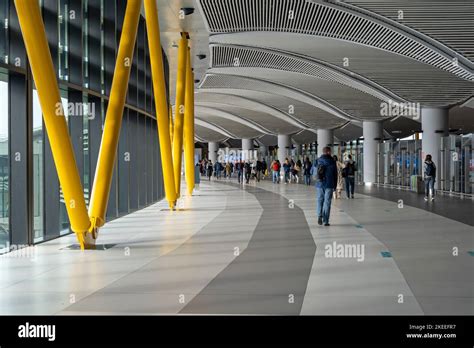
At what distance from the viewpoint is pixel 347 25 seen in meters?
18.7

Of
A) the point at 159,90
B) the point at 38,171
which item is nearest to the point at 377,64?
the point at 159,90

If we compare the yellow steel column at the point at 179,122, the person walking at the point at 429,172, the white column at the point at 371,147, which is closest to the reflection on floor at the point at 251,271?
the yellow steel column at the point at 179,122

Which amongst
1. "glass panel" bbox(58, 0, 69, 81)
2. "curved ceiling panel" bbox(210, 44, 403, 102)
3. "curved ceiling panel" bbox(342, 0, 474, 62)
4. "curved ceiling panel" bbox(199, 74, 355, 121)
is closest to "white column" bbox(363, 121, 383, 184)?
"curved ceiling panel" bbox(199, 74, 355, 121)

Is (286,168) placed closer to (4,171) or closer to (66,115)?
(66,115)

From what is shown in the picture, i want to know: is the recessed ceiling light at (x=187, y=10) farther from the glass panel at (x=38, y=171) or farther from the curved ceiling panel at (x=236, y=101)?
the curved ceiling panel at (x=236, y=101)

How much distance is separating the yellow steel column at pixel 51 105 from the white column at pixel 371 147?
104ft

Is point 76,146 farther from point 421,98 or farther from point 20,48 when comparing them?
point 421,98

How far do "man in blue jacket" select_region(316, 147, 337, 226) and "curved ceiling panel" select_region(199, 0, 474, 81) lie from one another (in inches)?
219

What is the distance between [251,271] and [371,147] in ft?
110

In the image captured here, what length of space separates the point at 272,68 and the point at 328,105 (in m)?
10.4

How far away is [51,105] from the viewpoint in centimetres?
896

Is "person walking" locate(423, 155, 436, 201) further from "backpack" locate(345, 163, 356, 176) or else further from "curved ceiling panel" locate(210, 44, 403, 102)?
"curved ceiling panel" locate(210, 44, 403, 102)

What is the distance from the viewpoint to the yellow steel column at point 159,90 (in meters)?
15.3
